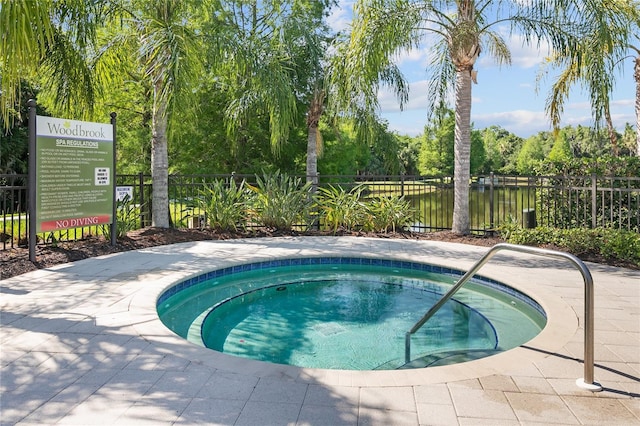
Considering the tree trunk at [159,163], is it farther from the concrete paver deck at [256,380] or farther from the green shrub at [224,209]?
the concrete paver deck at [256,380]

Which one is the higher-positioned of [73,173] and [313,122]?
[313,122]

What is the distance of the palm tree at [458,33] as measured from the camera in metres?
8.01

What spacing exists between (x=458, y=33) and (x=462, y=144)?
2.03m

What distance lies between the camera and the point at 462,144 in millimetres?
8945

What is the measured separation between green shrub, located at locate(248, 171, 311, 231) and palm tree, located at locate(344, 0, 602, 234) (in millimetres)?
2447

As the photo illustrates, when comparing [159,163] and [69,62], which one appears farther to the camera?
[159,163]

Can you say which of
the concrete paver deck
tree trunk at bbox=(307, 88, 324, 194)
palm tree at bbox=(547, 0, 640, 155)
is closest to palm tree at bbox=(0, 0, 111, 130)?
the concrete paver deck

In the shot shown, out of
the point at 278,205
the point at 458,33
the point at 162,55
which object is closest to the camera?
the point at 162,55

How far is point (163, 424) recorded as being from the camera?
2.37 meters

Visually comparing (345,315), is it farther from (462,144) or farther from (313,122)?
(313,122)

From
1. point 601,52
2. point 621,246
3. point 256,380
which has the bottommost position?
point 256,380

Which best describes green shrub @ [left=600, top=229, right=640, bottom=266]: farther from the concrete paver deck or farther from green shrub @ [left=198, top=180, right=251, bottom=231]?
green shrub @ [left=198, top=180, right=251, bottom=231]

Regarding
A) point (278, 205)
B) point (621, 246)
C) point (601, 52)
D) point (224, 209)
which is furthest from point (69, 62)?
point (621, 246)

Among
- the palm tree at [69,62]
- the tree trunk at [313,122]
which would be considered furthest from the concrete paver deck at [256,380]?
the tree trunk at [313,122]
